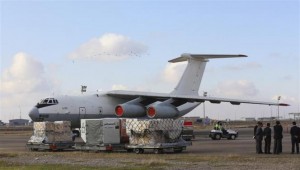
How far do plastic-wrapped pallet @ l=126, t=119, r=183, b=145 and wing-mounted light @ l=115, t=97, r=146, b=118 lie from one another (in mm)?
13010

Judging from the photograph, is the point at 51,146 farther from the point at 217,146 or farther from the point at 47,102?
the point at 47,102

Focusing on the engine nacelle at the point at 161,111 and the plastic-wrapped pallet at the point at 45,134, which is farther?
the engine nacelle at the point at 161,111

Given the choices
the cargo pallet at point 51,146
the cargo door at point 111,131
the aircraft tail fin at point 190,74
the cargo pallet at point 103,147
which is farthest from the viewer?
the aircraft tail fin at point 190,74

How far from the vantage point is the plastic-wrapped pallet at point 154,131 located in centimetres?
2209

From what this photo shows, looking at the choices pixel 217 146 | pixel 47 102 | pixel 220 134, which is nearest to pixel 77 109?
pixel 47 102

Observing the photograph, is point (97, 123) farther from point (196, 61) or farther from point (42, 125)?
point (196, 61)

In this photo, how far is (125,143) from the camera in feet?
79.8

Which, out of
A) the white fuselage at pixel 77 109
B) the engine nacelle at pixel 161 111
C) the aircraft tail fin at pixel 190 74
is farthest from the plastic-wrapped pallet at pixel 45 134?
the aircraft tail fin at pixel 190 74

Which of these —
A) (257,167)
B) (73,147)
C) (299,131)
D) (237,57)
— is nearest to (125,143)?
(73,147)

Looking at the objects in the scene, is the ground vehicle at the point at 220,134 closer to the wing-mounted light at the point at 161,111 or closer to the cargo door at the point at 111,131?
the wing-mounted light at the point at 161,111

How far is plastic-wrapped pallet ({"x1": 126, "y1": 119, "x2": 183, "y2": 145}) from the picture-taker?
2209 centimetres

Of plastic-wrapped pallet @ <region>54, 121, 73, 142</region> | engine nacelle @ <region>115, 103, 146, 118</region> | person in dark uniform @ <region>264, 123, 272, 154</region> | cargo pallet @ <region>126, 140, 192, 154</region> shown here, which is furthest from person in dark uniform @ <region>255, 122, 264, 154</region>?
engine nacelle @ <region>115, 103, 146, 118</region>

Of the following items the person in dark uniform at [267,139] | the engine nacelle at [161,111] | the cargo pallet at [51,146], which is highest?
the engine nacelle at [161,111]

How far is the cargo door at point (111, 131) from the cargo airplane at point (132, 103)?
10.8 m
